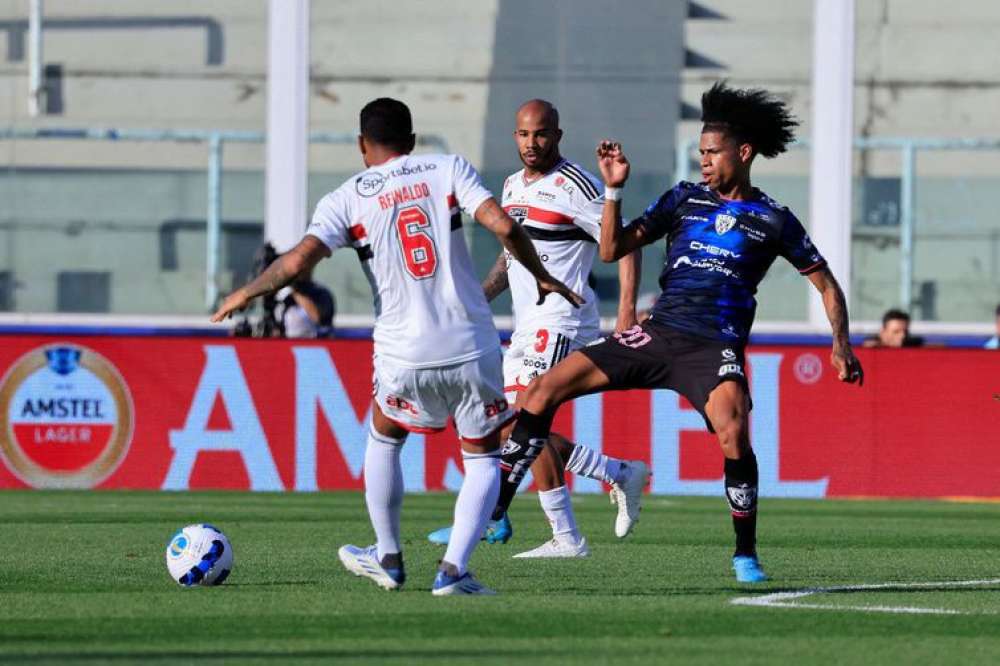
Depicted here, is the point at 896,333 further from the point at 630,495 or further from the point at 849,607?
the point at 849,607

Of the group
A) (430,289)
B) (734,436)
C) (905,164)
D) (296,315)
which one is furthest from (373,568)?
(905,164)

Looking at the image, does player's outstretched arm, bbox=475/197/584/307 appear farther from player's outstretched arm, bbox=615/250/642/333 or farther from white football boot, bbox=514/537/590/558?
white football boot, bbox=514/537/590/558

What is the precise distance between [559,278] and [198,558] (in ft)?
9.48

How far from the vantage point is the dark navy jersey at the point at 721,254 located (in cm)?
955

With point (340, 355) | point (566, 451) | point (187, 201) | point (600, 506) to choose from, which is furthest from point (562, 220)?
point (187, 201)

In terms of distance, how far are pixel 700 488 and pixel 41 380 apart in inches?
227

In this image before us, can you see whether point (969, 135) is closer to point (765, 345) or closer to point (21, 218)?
point (765, 345)

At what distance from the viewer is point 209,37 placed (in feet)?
73.4

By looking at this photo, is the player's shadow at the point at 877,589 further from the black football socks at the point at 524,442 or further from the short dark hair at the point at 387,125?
the short dark hair at the point at 387,125

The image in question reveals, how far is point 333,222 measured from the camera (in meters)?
8.25

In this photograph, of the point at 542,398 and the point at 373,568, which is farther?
the point at 542,398

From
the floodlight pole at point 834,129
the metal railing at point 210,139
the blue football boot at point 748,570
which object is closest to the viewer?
the blue football boot at point 748,570

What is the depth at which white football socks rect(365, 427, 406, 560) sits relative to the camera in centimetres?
853

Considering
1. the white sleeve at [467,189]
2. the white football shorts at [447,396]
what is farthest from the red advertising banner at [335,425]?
the white sleeve at [467,189]
